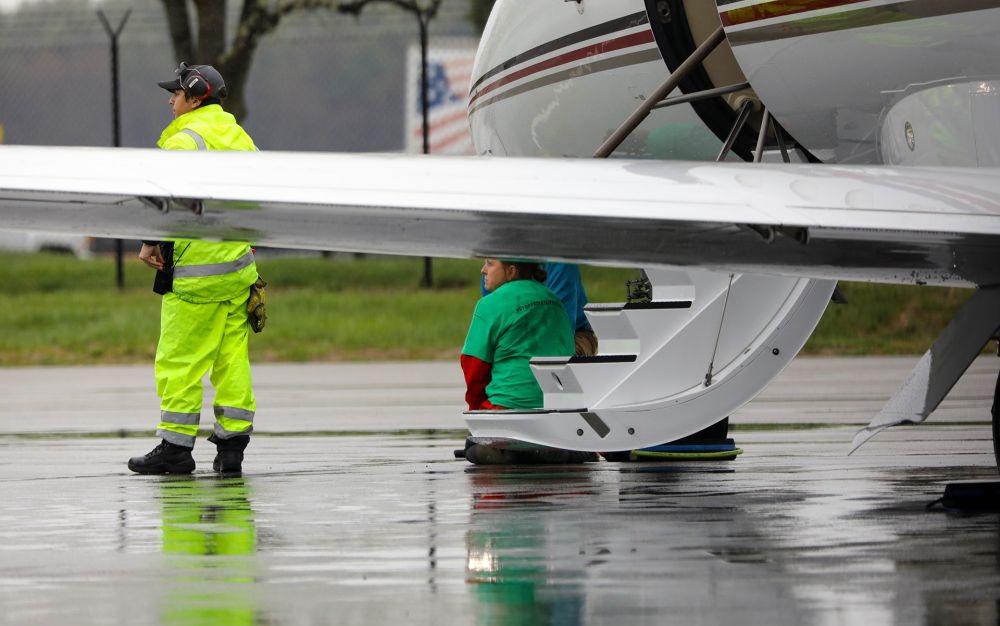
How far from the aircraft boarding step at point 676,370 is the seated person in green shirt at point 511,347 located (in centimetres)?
37

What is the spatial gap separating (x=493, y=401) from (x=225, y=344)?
4.79ft

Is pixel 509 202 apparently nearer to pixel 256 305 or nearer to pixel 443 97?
pixel 256 305

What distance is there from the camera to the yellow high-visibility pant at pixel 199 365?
373 inches

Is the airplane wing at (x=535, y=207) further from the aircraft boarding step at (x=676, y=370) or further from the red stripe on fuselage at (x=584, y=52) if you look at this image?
the aircraft boarding step at (x=676, y=370)

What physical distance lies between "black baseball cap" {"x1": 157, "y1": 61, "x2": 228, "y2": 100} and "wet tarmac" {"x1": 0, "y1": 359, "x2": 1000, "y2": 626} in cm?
206

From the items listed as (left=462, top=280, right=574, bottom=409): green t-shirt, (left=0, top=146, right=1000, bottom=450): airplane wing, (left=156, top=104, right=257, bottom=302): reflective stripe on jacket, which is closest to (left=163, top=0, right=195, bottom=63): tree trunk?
(left=156, top=104, right=257, bottom=302): reflective stripe on jacket

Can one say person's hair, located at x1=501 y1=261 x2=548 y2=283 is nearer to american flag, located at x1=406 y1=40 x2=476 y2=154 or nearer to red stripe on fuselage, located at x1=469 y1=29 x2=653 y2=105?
red stripe on fuselage, located at x1=469 y1=29 x2=653 y2=105

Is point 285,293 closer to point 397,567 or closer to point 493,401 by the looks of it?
point 493,401

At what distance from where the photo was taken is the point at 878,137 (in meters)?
7.52

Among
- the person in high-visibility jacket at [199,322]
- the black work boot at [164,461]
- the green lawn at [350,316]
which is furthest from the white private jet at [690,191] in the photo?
the green lawn at [350,316]

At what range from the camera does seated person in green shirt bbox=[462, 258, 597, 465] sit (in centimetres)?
977

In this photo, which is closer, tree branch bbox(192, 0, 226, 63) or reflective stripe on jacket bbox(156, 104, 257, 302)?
reflective stripe on jacket bbox(156, 104, 257, 302)

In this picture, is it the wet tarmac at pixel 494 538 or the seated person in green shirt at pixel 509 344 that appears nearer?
the wet tarmac at pixel 494 538

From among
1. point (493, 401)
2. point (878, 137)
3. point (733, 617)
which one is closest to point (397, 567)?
point (733, 617)
